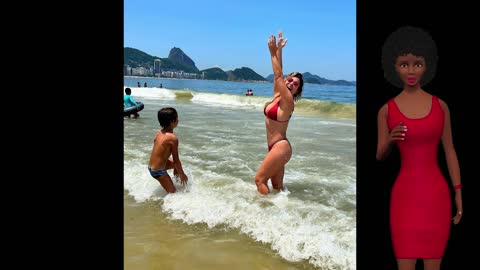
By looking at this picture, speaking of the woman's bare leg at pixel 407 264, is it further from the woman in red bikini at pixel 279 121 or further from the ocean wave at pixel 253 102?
the ocean wave at pixel 253 102

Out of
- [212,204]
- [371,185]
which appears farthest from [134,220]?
[371,185]

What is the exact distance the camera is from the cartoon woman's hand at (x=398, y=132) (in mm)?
1476

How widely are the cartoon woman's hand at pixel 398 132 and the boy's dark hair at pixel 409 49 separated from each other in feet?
0.54

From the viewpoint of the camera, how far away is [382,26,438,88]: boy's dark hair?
4.75 feet

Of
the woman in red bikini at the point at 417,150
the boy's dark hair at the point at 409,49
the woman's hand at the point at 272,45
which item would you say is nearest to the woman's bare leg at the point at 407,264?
the woman in red bikini at the point at 417,150

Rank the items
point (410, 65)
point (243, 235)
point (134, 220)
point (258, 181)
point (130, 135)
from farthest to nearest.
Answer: point (130, 135)
point (258, 181)
point (134, 220)
point (243, 235)
point (410, 65)

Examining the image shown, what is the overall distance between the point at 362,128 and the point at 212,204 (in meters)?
3.05

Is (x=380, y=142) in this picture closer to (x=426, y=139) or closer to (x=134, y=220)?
(x=426, y=139)

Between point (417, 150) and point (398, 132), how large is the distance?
103mm

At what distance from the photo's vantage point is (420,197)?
1.49 m

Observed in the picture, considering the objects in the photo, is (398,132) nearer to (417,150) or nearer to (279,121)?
(417,150)

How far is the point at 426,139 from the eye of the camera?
148 cm

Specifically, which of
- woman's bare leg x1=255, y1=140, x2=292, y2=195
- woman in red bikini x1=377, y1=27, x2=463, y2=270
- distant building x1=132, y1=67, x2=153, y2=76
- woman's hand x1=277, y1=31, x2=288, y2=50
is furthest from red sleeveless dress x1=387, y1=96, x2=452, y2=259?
distant building x1=132, y1=67, x2=153, y2=76

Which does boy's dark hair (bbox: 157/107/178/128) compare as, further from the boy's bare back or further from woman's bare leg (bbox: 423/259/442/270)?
woman's bare leg (bbox: 423/259/442/270)
